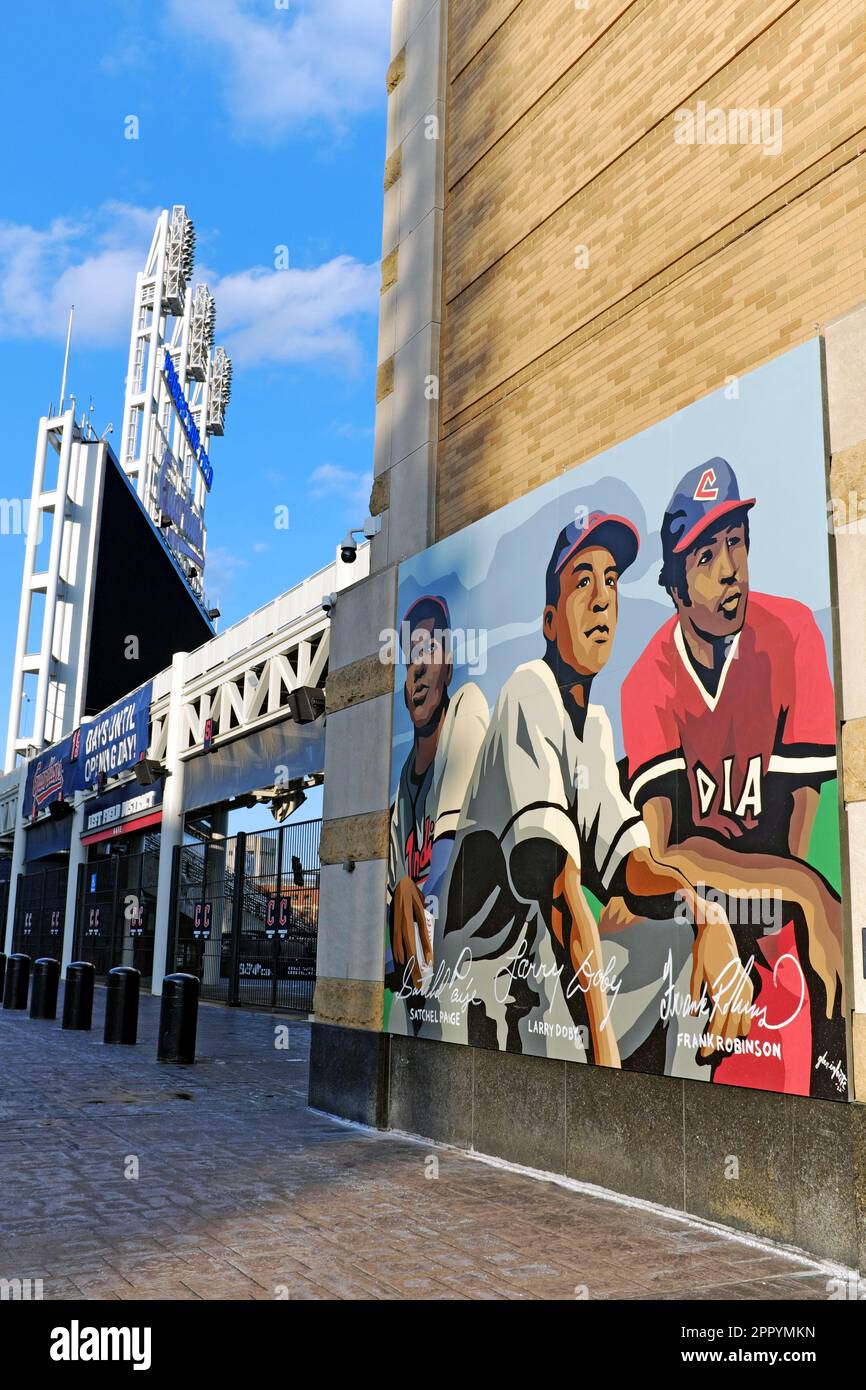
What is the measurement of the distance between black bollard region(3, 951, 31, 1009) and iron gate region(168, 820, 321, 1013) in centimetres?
356

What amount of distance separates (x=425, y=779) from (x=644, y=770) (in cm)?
284

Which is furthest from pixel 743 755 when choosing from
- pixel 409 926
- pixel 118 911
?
pixel 118 911

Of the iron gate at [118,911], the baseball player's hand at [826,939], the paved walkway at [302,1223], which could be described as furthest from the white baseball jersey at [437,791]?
the iron gate at [118,911]

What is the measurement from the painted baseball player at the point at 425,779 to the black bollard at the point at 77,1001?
9746 mm

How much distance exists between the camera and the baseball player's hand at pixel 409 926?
31.3 ft

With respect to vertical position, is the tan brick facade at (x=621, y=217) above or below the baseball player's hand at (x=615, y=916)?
above

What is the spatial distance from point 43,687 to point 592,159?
144 feet

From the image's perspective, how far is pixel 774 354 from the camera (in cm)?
695

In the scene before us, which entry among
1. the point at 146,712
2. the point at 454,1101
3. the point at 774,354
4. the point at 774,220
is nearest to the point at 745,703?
the point at 774,354

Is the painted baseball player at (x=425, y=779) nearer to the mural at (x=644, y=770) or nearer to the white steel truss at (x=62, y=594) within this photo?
the mural at (x=644, y=770)

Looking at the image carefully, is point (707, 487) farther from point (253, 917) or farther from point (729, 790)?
point (253, 917)
